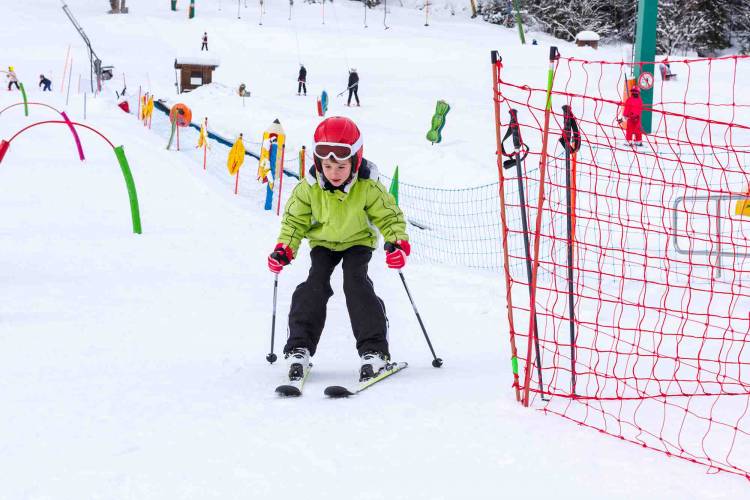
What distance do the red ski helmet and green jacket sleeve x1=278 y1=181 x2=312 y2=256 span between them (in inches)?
8.8

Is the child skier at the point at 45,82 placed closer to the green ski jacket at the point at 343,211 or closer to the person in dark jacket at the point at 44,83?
the person in dark jacket at the point at 44,83

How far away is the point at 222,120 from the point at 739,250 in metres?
17.2

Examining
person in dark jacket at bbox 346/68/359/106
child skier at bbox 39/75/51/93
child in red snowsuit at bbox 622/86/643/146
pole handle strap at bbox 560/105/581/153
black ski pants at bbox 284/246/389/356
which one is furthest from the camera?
child skier at bbox 39/75/51/93

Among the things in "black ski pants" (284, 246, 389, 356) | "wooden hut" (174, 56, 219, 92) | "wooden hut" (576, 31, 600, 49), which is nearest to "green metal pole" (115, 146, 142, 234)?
"black ski pants" (284, 246, 389, 356)

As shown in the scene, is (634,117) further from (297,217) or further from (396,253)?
(297,217)

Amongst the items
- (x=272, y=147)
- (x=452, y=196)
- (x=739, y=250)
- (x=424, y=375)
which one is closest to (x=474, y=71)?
(x=452, y=196)

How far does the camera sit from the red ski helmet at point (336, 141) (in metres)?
4.41

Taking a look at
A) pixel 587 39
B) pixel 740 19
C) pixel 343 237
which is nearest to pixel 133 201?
pixel 343 237

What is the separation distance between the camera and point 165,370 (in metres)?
4.62

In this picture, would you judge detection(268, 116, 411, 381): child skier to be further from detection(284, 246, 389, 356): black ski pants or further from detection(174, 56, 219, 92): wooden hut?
detection(174, 56, 219, 92): wooden hut

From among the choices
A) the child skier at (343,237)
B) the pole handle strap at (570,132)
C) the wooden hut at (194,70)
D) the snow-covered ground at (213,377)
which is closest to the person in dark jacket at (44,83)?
the wooden hut at (194,70)

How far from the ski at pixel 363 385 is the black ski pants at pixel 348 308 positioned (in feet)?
0.35

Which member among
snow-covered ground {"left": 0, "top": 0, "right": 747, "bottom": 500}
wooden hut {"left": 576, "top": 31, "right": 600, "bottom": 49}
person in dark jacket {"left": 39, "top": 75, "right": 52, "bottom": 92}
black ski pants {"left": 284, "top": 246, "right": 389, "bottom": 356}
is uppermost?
wooden hut {"left": 576, "top": 31, "right": 600, "bottom": 49}

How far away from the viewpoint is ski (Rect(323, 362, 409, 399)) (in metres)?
4.09
